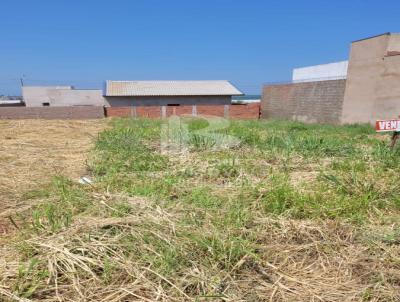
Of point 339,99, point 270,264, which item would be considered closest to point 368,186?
point 270,264

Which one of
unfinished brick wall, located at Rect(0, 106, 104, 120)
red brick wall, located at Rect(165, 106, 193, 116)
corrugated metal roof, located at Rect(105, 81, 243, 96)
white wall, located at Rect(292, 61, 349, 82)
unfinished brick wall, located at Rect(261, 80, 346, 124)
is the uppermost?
white wall, located at Rect(292, 61, 349, 82)

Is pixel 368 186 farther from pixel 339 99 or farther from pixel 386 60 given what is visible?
pixel 339 99

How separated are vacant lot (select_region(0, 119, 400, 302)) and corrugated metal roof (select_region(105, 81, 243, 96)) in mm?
24840

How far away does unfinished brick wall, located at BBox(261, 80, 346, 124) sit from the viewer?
1394 centimetres

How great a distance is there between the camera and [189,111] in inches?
763

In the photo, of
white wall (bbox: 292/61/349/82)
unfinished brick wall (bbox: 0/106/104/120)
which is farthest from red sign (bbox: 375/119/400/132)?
white wall (bbox: 292/61/349/82)

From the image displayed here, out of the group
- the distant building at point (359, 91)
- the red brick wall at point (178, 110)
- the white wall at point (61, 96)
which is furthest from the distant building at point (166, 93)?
the distant building at point (359, 91)

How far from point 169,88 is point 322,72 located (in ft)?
53.1

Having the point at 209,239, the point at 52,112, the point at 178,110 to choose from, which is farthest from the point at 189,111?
the point at 209,239

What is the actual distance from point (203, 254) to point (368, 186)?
2.14 m

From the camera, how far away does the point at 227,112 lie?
19234 millimetres

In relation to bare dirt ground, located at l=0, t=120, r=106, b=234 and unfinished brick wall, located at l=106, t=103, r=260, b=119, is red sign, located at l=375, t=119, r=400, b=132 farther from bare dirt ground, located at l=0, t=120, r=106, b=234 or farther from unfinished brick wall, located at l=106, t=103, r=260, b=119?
unfinished brick wall, located at l=106, t=103, r=260, b=119

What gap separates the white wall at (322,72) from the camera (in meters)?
27.5

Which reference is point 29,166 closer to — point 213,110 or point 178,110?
point 178,110
